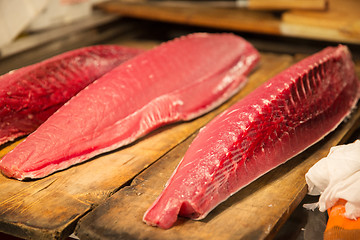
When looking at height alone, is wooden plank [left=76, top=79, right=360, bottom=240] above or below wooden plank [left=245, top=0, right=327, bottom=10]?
below

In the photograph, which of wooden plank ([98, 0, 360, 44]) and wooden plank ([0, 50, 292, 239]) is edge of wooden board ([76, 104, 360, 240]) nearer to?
wooden plank ([0, 50, 292, 239])

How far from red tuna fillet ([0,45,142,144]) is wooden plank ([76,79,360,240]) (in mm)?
747

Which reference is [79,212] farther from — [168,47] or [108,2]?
[108,2]

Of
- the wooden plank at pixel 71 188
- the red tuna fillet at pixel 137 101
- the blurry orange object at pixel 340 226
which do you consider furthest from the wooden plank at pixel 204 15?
the blurry orange object at pixel 340 226

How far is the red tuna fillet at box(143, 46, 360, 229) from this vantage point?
65.9 inches

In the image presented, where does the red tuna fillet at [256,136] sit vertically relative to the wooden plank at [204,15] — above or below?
below

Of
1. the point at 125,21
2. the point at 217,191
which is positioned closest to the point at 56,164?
the point at 217,191

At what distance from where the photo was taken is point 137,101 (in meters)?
2.36

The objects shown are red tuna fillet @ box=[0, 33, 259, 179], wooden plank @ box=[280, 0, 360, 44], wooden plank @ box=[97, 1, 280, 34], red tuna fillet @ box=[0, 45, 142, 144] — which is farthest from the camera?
wooden plank @ box=[97, 1, 280, 34]

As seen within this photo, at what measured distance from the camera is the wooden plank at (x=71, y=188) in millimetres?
1699

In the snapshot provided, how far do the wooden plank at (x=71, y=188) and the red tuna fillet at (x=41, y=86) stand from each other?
5.7 inches

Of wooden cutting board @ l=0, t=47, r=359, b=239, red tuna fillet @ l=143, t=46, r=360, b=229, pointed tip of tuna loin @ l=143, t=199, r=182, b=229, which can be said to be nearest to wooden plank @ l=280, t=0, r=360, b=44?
red tuna fillet @ l=143, t=46, r=360, b=229

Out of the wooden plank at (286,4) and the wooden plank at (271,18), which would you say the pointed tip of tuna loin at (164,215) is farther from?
the wooden plank at (286,4)

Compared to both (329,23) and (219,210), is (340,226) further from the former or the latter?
(329,23)
